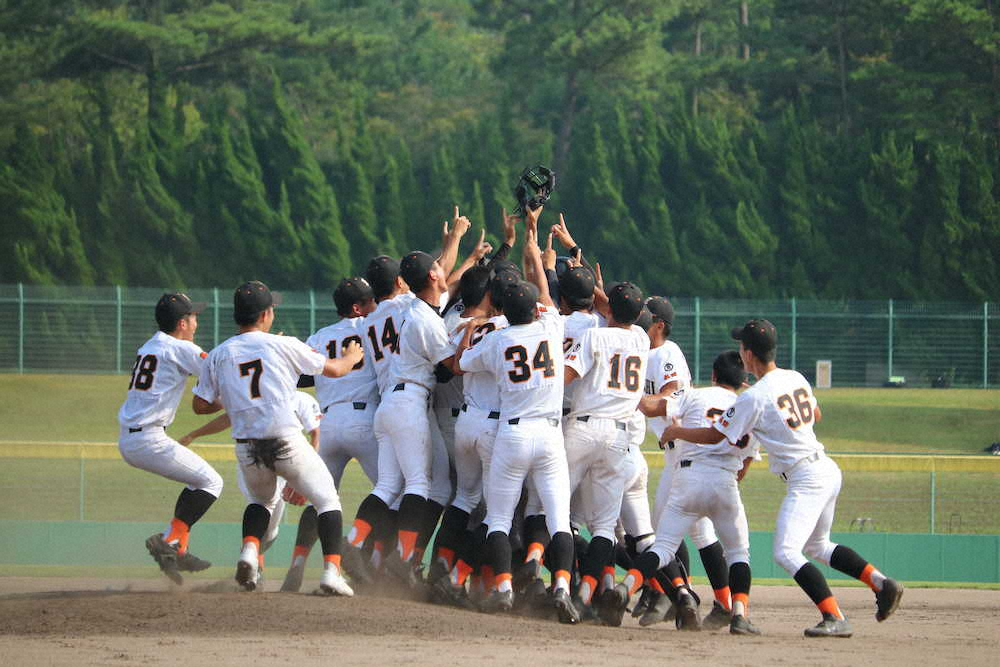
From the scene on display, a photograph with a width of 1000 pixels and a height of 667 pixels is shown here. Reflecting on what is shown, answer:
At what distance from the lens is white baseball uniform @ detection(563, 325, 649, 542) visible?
9852mm

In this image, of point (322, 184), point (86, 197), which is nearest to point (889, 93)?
point (322, 184)

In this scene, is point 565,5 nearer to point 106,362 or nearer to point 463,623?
point 106,362

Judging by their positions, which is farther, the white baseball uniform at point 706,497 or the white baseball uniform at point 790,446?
the white baseball uniform at point 706,497

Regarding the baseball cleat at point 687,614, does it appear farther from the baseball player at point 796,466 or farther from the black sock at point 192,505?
the black sock at point 192,505

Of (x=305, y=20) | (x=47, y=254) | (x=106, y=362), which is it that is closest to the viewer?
(x=106, y=362)

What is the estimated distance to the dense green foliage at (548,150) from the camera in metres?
40.4

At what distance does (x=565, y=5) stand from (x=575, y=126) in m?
4.60

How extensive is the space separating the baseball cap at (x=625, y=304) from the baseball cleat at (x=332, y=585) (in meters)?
2.56

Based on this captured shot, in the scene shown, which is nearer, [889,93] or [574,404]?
[574,404]

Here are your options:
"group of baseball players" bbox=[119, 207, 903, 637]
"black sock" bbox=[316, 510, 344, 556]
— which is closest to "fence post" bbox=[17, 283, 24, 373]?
"group of baseball players" bbox=[119, 207, 903, 637]

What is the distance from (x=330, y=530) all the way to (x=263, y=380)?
1.07m

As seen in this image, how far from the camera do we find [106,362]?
3519 centimetres

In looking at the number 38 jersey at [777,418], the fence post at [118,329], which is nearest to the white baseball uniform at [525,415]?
the number 38 jersey at [777,418]

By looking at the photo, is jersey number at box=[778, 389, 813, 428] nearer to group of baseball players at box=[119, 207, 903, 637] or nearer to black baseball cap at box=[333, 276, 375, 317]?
group of baseball players at box=[119, 207, 903, 637]
